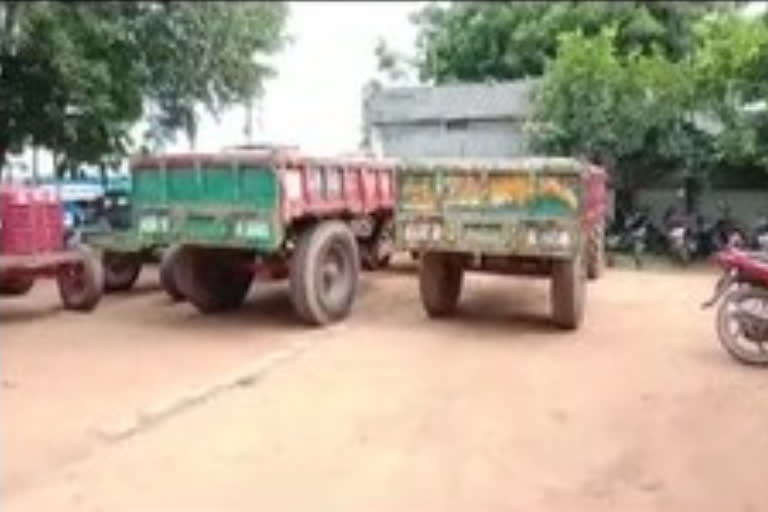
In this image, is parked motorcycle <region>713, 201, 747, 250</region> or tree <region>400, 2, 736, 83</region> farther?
tree <region>400, 2, 736, 83</region>

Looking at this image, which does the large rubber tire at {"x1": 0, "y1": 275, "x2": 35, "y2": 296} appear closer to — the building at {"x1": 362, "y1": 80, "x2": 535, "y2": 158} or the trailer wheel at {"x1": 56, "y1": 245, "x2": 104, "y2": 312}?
the trailer wheel at {"x1": 56, "y1": 245, "x2": 104, "y2": 312}

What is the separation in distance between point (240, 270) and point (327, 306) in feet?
4.61

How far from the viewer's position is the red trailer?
11641 mm

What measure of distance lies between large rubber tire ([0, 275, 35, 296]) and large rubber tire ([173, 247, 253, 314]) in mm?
1462

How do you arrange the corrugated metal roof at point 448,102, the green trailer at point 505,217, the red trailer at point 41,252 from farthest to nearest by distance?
1. the corrugated metal roof at point 448,102
2. the red trailer at point 41,252
3. the green trailer at point 505,217

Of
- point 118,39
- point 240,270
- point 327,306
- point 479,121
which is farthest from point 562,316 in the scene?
point 479,121

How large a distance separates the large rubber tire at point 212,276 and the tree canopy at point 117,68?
4404mm

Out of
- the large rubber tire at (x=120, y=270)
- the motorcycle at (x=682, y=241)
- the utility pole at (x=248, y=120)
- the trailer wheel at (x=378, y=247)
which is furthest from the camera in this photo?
the utility pole at (x=248, y=120)

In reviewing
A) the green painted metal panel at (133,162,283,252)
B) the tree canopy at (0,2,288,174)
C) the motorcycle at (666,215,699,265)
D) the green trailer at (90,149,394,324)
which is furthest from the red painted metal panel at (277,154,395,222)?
the motorcycle at (666,215,699,265)

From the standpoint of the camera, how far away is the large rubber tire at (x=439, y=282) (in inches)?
461

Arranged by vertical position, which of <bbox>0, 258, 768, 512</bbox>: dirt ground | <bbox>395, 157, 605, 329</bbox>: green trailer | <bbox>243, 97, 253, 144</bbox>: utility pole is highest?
<bbox>243, 97, 253, 144</bbox>: utility pole

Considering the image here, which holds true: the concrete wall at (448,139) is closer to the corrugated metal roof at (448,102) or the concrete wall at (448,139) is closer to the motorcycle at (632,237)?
the corrugated metal roof at (448,102)

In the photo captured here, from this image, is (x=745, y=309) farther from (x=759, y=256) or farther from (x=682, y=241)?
(x=682, y=241)

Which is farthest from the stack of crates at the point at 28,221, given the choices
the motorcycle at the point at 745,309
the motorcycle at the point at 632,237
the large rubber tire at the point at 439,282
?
the motorcycle at the point at 632,237
